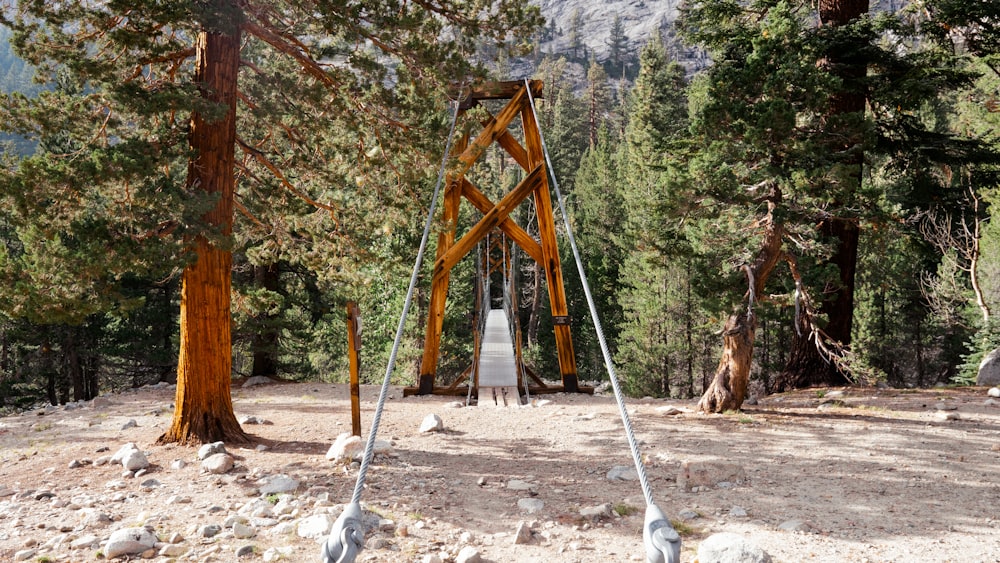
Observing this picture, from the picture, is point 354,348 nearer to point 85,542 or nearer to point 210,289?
point 210,289

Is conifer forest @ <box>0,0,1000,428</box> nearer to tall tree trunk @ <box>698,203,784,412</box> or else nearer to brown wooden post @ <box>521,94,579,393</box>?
tall tree trunk @ <box>698,203,784,412</box>

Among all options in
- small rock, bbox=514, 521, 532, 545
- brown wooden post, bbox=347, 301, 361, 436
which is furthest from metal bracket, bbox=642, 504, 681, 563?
brown wooden post, bbox=347, 301, 361, 436

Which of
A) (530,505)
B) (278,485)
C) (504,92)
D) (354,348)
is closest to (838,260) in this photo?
(504,92)

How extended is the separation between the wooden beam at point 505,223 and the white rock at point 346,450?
4127 millimetres

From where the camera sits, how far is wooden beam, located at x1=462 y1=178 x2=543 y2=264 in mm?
8195

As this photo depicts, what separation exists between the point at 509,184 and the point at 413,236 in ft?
63.8

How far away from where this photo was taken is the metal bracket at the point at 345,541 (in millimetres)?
1829

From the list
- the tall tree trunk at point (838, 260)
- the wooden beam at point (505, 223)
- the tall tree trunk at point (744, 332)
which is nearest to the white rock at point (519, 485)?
the tall tree trunk at point (744, 332)

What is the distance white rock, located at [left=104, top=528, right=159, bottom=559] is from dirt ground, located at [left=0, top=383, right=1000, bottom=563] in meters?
0.11

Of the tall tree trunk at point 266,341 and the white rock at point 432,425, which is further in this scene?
the tall tree trunk at point 266,341

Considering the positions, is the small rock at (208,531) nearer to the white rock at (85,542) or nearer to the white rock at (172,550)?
the white rock at (172,550)

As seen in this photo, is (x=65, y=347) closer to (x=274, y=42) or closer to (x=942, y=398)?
(x=274, y=42)

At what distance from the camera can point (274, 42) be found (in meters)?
5.21

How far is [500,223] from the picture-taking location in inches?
315
